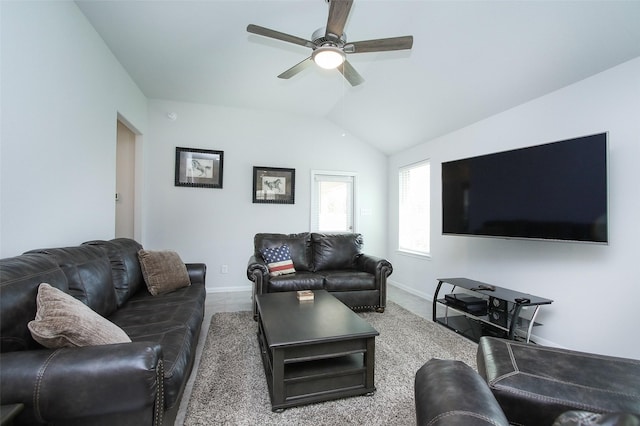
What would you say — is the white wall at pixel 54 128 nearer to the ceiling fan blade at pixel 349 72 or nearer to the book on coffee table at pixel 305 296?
the book on coffee table at pixel 305 296

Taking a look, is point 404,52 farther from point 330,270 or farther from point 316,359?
point 316,359

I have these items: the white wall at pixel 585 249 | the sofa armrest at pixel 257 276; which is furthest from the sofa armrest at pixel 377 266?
the sofa armrest at pixel 257 276

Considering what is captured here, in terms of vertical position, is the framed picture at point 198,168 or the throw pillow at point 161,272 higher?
the framed picture at point 198,168

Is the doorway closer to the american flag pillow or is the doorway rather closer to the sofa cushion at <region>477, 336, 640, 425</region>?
the american flag pillow

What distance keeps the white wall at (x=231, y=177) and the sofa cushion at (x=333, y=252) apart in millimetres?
959

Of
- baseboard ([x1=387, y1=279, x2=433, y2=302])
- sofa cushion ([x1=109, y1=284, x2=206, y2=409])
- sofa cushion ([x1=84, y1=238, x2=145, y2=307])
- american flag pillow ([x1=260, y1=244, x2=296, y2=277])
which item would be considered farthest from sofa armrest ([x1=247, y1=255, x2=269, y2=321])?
baseboard ([x1=387, y1=279, x2=433, y2=302])

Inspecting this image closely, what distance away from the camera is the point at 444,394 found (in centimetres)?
80

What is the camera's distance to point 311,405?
1752 millimetres

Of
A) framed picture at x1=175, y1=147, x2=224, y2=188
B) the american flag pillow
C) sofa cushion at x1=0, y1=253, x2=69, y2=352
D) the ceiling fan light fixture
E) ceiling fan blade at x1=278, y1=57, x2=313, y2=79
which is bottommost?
the american flag pillow

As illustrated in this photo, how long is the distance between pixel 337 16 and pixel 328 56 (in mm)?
344

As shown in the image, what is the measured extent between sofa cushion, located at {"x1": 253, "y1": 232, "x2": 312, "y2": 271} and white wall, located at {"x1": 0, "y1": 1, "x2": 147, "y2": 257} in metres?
1.68

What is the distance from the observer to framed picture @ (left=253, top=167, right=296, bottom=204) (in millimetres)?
4672

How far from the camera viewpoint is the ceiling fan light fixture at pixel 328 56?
2094 millimetres

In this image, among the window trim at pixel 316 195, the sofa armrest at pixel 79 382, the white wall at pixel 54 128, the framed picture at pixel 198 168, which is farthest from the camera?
the window trim at pixel 316 195
